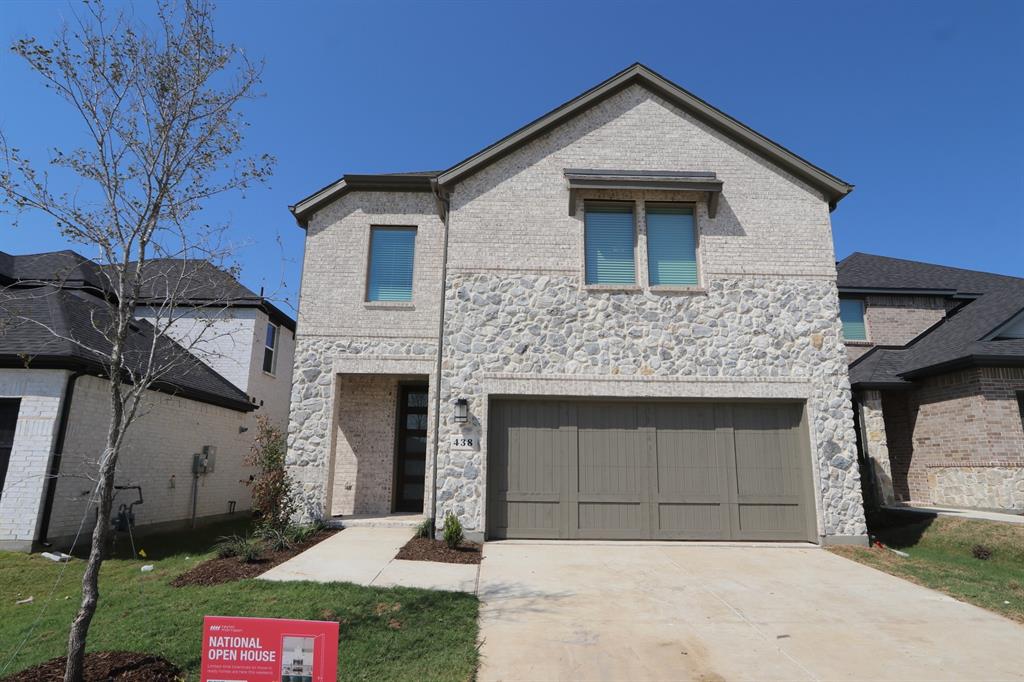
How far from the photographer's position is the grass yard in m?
6.89

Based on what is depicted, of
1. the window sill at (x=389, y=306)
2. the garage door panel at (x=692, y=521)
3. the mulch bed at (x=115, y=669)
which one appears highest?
Answer: the window sill at (x=389, y=306)

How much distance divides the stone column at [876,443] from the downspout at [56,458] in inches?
644

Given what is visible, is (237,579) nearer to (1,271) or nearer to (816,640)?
(816,640)

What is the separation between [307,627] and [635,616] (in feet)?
12.8

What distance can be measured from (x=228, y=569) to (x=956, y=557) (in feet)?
37.4

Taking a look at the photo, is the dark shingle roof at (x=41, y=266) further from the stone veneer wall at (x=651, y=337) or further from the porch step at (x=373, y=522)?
the stone veneer wall at (x=651, y=337)

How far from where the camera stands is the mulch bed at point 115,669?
160 inches

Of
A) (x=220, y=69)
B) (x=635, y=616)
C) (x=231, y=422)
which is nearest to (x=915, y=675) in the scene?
(x=635, y=616)

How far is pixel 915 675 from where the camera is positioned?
14.5 ft

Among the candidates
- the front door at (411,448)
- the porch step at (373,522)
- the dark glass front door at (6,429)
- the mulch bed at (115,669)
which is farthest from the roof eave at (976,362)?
the dark glass front door at (6,429)

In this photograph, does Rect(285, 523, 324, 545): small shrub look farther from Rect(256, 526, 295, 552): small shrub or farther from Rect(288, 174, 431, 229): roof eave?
Rect(288, 174, 431, 229): roof eave

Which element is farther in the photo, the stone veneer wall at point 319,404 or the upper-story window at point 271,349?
the upper-story window at point 271,349

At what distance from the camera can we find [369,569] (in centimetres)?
726

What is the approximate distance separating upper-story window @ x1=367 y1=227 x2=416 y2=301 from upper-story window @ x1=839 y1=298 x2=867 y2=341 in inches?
529
